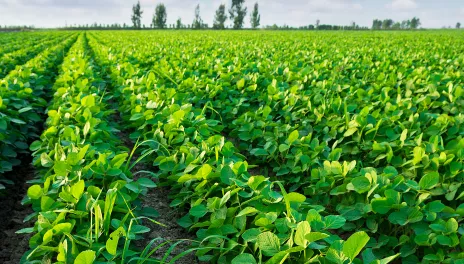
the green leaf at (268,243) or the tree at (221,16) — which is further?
the tree at (221,16)

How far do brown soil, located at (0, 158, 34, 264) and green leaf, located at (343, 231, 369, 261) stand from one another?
7.39 feet

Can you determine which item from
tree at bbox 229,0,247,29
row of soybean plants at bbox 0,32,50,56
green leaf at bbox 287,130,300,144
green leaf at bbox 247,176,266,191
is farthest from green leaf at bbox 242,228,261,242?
tree at bbox 229,0,247,29

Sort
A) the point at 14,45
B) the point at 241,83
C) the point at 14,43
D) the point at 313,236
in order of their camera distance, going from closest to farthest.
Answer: the point at 313,236, the point at 241,83, the point at 14,45, the point at 14,43

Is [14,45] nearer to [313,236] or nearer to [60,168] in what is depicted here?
[60,168]

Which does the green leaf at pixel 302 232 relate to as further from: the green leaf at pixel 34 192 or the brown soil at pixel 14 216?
the brown soil at pixel 14 216

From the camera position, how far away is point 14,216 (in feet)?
10.7

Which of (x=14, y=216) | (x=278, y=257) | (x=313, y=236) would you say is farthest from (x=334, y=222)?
(x=14, y=216)

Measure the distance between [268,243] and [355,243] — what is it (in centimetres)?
39

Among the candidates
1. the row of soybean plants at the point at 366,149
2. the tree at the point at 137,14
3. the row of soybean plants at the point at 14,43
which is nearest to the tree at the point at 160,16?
the tree at the point at 137,14

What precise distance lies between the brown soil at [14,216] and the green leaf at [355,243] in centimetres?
225

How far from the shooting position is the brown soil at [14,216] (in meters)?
2.75

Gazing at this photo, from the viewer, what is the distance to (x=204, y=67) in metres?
7.77

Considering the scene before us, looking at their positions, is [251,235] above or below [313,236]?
below

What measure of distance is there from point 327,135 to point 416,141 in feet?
3.18
